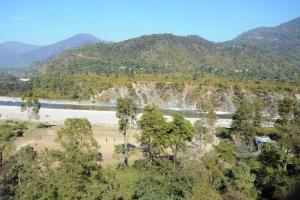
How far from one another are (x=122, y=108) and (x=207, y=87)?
93.6 metres

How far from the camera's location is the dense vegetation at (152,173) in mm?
23156

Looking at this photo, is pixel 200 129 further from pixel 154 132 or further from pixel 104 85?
pixel 104 85

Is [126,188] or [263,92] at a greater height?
[263,92]

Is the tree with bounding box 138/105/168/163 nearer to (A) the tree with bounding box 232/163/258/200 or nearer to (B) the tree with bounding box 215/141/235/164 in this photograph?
(B) the tree with bounding box 215/141/235/164

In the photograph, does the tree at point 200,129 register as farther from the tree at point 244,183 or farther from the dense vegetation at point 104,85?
the dense vegetation at point 104,85

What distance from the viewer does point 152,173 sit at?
35.0 meters

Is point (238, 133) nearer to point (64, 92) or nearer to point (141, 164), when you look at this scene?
point (141, 164)

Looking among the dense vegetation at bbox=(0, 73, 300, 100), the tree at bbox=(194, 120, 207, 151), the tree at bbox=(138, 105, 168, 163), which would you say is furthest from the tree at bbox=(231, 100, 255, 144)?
the dense vegetation at bbox=(0, 73, 300, 100)

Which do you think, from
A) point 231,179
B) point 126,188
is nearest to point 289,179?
point 231,179

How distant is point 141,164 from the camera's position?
41.1 metres

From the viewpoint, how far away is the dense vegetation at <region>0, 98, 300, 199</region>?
23.2 metres

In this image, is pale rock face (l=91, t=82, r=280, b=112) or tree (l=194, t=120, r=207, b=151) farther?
pale rock face (l=91, t=82, r=280, b=112)

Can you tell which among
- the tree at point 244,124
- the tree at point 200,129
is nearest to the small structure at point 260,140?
the tree at point 244,124

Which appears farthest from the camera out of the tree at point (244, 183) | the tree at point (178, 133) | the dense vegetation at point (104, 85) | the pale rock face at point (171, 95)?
the dense vegetation at point (104, 85)
